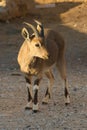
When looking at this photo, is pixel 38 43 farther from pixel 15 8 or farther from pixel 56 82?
pixel 15 8

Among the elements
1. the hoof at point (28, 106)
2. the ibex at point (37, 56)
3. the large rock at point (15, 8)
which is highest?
the ibex at point (37, 56)

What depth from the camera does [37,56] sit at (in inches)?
421

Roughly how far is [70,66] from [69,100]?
21.4ft

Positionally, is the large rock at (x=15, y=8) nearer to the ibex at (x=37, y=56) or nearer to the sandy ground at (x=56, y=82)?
the sandy ground at (x=56, y=82)

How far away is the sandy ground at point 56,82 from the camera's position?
32.1 ft

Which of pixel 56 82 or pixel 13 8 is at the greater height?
pixel 56 82

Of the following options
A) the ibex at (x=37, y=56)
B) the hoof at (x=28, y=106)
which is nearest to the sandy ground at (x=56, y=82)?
the hoof at (x=28, y=106)

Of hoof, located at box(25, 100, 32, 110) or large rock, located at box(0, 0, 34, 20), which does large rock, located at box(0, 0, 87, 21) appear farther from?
hoof, located at box(25, 100, 32, 110)

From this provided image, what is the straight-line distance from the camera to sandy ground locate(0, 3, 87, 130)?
979 cm

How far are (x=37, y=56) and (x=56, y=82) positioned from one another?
4035mm

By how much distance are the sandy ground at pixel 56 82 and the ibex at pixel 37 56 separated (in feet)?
0.94

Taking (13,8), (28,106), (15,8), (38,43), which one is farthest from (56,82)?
(15,8)

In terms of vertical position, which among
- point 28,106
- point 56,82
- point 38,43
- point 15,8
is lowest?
point 15,8

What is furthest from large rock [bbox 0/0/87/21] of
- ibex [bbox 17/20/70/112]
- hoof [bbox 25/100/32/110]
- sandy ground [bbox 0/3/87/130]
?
hoof [bbox 25/100/32/110]
